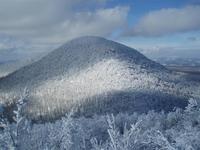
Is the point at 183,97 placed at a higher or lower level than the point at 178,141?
lower

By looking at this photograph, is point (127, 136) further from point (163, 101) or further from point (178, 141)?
point (163, 101)

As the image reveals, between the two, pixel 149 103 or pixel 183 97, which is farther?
pixel 183 97

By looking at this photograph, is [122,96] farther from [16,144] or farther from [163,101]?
[16,144]

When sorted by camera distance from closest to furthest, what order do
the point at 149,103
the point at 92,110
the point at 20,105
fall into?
1. the point at 20,105
2. the point at 149,103
3. the point at 92,110

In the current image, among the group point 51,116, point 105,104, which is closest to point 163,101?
point 105,104

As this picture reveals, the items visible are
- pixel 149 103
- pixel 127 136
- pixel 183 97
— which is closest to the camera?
pixel 127 136

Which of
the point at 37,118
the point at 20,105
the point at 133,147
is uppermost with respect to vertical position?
the point at 20,105

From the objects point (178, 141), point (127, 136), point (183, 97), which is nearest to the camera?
point (178, 141)

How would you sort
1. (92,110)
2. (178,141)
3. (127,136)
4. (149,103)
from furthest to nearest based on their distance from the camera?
(92,110), (149,103), (127,136), (178,141)

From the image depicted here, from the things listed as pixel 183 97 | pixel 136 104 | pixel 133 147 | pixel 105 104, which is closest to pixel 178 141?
Result: pixel 133 147
